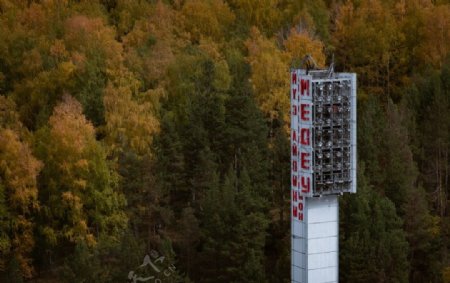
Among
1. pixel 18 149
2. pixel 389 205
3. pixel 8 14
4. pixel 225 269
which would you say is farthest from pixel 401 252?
pixel 8 14

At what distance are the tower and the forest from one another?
16370mm

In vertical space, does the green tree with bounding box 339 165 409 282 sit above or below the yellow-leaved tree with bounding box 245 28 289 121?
below

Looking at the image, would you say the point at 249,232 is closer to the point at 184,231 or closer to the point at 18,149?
the point at 184,231

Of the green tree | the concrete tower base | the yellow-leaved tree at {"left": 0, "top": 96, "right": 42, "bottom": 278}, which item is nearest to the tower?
the concrete tower base

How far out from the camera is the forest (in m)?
115

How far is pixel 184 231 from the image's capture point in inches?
4651

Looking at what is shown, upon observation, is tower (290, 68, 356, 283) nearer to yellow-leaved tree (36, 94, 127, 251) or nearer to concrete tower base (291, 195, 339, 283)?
concrete tower base (291, 195, 339, 283)

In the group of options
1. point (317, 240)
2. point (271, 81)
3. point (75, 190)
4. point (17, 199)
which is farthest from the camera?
point (271, 81)

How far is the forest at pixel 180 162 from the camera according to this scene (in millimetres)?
114812

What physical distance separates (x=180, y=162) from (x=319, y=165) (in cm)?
3358

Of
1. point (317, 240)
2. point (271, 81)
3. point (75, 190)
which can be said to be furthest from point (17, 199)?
point (317, 240)

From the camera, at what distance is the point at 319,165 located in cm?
9244

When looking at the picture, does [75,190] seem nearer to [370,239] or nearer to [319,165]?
[370,239]

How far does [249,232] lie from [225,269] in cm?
299
